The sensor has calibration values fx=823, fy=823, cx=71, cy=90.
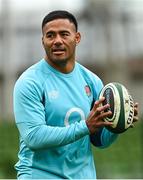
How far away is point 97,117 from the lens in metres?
6.39

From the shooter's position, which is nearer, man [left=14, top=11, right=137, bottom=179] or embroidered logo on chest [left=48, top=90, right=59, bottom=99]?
man [left=14, top=11, right=137, bottom=179]

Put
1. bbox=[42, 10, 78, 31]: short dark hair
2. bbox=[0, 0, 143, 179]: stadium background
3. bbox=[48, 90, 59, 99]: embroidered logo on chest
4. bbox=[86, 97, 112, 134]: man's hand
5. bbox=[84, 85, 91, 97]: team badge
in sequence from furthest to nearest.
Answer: bbox=[0, 0, 143, 179]: stadium background → bbox=[84, 85, 91, 97]: team badge → bbox=[42, 10, 78, 31]: short dark hair → bbox=[48, 90, 59, 99]: embroidered logo on chest → bbox=[86, 97, 112, 134]: man's hand

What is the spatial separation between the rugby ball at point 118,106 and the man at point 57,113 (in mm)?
135

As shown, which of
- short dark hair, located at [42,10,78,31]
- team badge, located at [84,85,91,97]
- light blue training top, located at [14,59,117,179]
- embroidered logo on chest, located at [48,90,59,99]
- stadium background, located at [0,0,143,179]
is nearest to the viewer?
light blue training top, located at [14,59,117,179]

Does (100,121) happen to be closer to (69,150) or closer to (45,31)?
(69,150)

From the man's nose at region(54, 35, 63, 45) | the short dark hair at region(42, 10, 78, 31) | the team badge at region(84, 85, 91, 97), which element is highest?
the short dark hair at region(42, 10, 78, 31)

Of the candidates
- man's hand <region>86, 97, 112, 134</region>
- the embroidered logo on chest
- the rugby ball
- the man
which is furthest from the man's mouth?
man's hand <region>86, 97, 112, 134</region>

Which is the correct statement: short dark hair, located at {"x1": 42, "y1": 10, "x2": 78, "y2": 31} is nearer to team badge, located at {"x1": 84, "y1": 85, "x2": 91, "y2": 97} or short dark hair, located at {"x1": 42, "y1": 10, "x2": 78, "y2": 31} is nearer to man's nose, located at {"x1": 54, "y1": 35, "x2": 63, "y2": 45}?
man's nose, located at {"x1": 54, "y1": 35, "x2": 63, "y2": 45}

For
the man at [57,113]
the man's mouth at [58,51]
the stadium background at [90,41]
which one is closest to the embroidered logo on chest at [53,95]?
the man at [57,113]

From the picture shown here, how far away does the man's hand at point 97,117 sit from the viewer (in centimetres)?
638

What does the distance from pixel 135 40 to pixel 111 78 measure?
2.17 m

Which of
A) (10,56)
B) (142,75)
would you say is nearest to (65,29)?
(10,56)

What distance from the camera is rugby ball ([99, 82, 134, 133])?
21.5 ft

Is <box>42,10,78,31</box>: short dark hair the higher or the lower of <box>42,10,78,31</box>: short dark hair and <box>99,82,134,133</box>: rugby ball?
the higher
